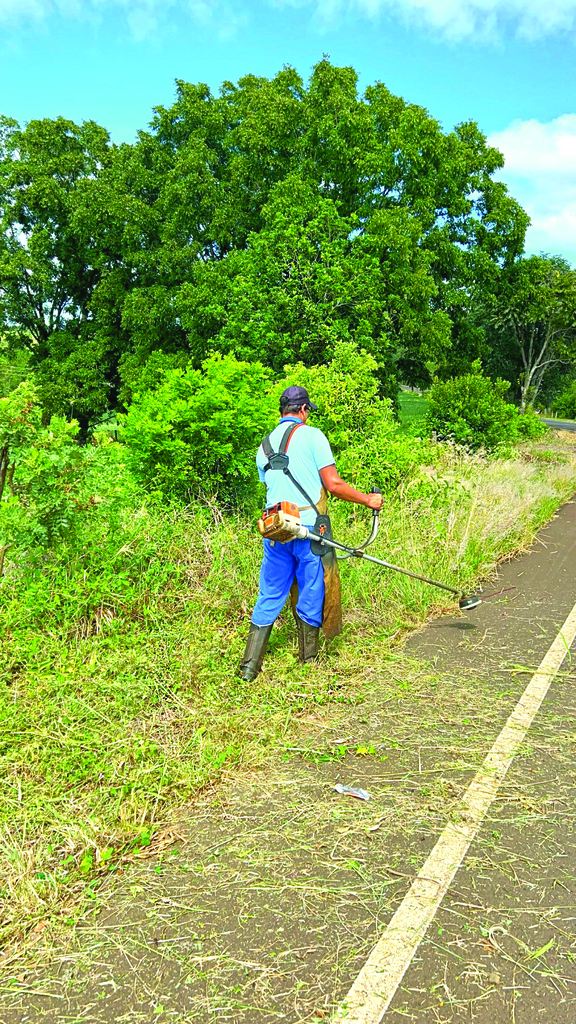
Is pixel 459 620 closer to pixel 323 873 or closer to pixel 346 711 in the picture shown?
Result: pixel 346 711

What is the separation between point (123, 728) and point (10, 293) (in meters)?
27.9

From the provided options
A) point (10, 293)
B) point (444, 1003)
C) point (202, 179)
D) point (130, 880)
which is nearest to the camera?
point (444, 1003)

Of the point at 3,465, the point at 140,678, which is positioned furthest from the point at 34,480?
the point at 140,678

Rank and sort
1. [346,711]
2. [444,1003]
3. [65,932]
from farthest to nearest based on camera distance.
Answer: [346,711], [65,932], [444,1003]

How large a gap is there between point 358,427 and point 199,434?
9.48 ft

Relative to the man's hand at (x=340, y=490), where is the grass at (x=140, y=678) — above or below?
below

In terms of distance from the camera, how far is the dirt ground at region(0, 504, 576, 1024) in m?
2.17

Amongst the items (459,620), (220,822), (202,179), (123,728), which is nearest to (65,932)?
(220,822)

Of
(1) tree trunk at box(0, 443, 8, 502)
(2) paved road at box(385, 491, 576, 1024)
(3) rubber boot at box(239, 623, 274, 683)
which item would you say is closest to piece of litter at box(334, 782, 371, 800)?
(2) paved road at box(385, 491, 576, 1024)

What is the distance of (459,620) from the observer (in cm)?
602

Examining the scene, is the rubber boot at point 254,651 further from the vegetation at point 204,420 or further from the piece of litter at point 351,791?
the piece of litter at point 351,791

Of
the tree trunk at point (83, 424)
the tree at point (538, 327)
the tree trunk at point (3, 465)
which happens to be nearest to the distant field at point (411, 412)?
the tree at point (538, 327)

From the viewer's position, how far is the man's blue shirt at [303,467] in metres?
4.63

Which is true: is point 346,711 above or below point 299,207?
below
